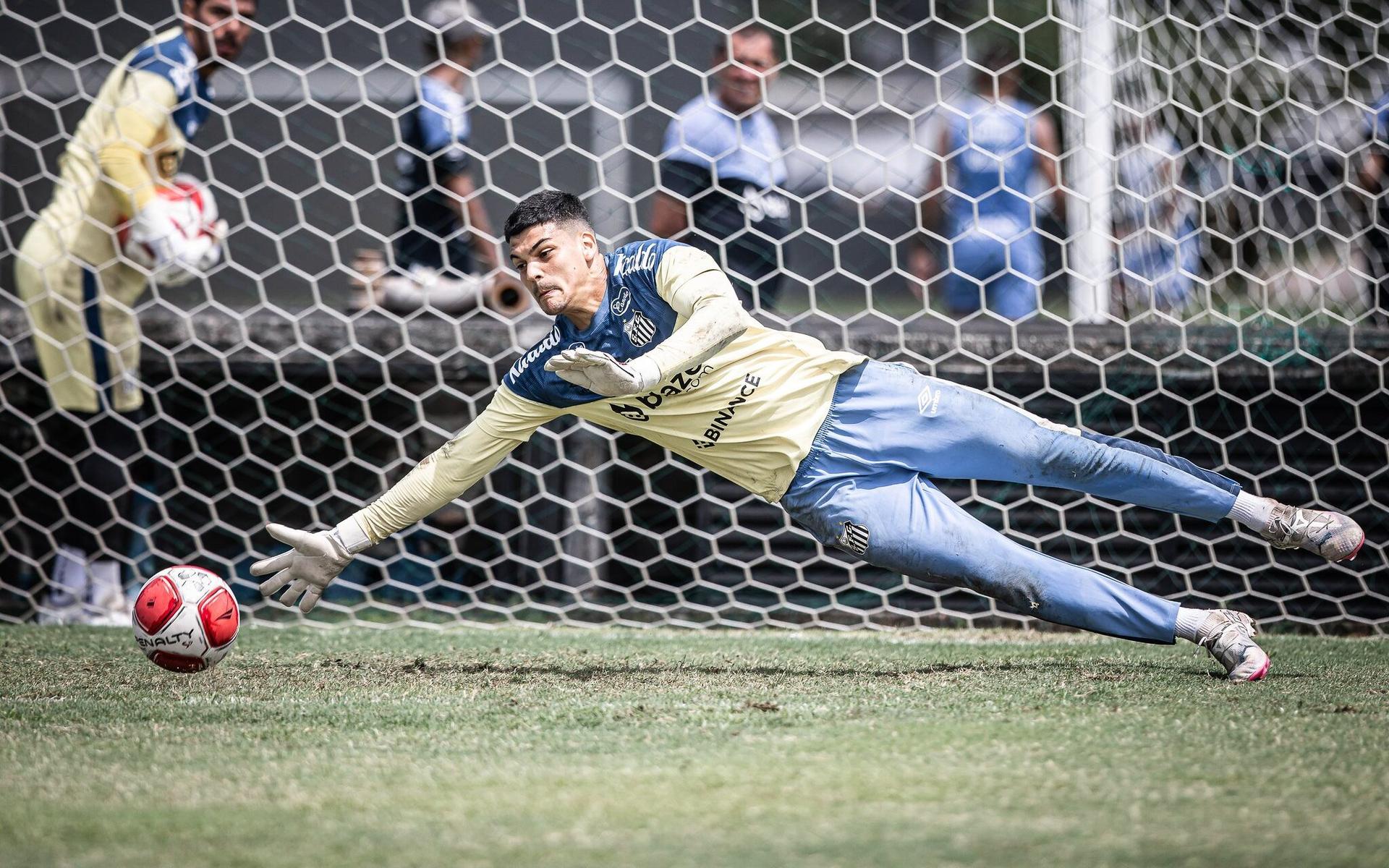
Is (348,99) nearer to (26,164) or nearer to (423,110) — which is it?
(423,110)

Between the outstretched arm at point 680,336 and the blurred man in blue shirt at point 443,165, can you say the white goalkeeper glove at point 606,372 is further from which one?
the blurred man in blue shirt at point 443,165

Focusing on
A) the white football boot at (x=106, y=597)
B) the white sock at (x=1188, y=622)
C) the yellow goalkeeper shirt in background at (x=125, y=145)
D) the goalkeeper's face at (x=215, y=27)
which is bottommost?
the white football boot at (x=106, y=597)

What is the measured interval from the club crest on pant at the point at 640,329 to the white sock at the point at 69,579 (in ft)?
9.07

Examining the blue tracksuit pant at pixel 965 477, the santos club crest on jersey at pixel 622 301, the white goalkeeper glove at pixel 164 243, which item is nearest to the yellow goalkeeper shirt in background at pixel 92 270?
the white goalkeeper glove at pixel 164 243

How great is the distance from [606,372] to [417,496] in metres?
0.88

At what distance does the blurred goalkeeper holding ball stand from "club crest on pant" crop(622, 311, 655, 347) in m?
2.14

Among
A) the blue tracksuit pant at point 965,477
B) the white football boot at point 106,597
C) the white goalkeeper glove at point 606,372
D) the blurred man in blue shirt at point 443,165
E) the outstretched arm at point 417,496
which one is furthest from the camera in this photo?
the blurred man in blue shirt at point 443,165

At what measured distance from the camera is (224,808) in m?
2.20

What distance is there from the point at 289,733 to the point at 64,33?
16.5ft

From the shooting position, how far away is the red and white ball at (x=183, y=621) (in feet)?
11.0

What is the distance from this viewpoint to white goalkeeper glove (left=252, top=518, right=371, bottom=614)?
346cm

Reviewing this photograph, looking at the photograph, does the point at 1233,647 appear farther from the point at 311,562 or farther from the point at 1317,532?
the point at 311,562

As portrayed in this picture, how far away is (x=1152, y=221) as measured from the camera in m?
6.12

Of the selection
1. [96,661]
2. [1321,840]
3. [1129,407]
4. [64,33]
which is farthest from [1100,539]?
[64,33]
